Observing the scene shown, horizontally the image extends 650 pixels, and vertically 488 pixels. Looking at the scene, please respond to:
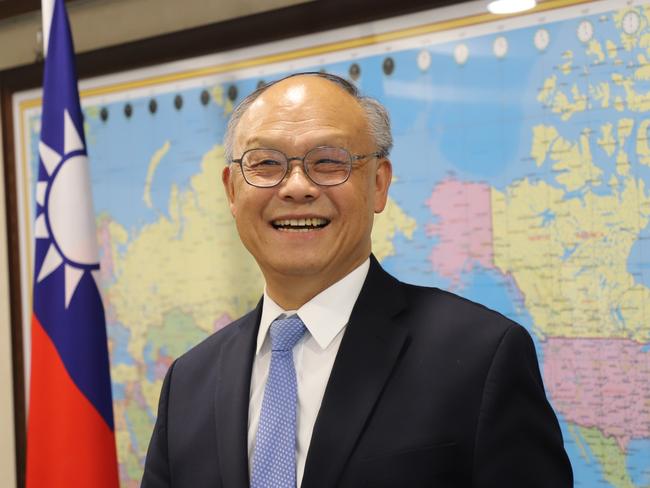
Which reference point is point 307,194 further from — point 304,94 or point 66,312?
point 66,312

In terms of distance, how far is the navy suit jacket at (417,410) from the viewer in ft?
3.88

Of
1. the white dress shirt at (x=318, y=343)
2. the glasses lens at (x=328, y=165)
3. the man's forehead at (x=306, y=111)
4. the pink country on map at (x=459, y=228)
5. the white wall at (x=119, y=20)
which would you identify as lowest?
the white dress shirt at (x=318, y=343)

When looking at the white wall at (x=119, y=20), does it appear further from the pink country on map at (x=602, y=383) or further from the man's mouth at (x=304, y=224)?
the pink country on map at (x=602, y=383)

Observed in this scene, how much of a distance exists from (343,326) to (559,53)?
780 millimetres

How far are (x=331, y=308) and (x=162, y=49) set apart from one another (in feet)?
3.86

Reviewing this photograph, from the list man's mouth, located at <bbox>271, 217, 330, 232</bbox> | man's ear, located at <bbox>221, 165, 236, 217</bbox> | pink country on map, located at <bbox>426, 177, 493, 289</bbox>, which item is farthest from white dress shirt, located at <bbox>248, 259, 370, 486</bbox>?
pink country on map, located at <bbox>426, 177, 493, 289</bbox>

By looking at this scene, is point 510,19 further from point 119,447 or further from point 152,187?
point 119,447

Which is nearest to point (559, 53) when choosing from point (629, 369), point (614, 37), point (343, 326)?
point (614, 37)

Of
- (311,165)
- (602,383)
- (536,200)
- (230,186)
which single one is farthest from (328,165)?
(602,383)

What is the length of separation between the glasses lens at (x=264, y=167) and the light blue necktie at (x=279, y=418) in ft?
0.75

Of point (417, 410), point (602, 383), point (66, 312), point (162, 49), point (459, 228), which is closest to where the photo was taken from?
point (417, 410)

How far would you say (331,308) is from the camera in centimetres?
136

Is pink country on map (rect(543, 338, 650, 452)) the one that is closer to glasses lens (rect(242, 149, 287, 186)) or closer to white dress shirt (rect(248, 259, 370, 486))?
white dress shirt (rect(248, 259, 370, 486))

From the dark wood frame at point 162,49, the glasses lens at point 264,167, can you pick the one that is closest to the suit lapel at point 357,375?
the glasses lens at point 264,167
